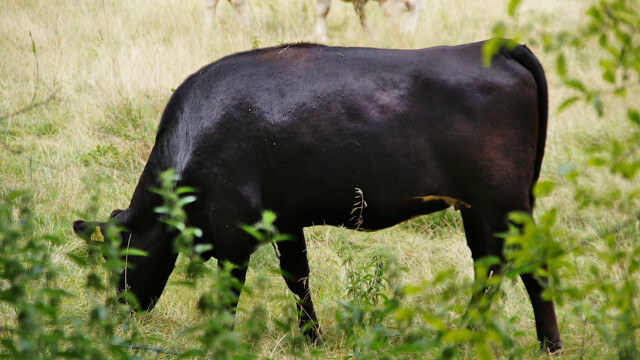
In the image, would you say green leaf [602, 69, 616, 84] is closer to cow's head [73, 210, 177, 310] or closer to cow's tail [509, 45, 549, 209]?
cow's tail [509, 45, 549, 209]

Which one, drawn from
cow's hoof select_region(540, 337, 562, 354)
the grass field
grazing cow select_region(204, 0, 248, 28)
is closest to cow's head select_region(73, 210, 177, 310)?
the grass field

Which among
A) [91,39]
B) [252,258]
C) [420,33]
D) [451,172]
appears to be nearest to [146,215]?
[252,258]

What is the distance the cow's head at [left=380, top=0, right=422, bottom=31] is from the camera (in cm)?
941

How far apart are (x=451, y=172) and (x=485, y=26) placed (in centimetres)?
673

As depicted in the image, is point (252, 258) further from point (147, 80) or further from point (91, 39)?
point (91, 39)

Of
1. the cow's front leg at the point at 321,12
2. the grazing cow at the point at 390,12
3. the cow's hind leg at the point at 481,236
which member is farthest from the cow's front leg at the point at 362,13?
the cow's hind leg at the point at 481,236

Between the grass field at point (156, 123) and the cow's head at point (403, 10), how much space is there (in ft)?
0.80

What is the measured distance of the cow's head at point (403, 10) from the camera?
30.9 feet

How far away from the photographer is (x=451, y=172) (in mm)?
3275

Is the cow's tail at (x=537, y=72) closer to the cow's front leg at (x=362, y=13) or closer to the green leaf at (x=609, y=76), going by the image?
the green leaf at (x=609, y=76)

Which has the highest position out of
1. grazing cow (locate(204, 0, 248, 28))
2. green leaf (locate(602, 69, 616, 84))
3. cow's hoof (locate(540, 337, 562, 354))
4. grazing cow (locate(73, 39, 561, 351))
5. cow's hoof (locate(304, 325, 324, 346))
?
green leaf (locate(602, 69, 616, 84))

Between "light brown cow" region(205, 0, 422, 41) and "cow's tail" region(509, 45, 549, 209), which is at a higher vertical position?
"cow's tail" region(509, 45, 549, 209)

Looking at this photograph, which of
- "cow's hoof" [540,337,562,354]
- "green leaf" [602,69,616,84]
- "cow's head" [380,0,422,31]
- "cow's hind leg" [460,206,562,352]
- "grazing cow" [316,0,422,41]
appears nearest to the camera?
"green leaf" [602,69,616,84]

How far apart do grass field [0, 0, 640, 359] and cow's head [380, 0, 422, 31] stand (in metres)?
0.25
